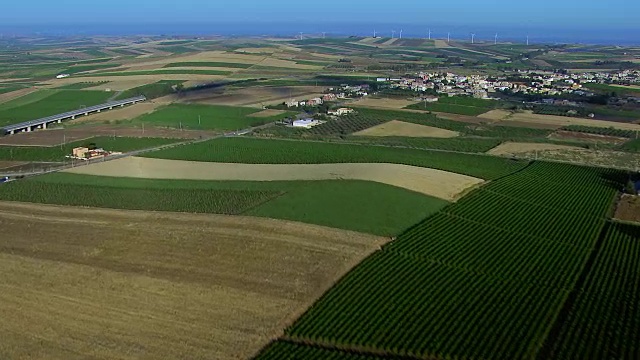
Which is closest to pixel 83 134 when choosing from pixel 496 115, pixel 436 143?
pixel 436 143

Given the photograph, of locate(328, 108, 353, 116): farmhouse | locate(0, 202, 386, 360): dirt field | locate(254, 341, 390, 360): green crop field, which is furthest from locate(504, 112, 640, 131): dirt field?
locate(254, 341, 390, 360): green crop field

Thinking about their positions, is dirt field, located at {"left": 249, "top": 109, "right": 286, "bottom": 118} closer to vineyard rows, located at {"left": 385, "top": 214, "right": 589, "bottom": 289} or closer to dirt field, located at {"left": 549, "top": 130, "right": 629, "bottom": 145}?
dirt field, located at {"left": 549, "top": 130, "right": 629, "bottom": 145}

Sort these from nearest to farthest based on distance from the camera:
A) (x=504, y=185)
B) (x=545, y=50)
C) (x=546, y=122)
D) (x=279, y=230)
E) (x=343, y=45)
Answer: (x=279, y=230)
(x=504, y=185)
(x=546, y=122)
(x=545, y=50)
(x=343, y=45)

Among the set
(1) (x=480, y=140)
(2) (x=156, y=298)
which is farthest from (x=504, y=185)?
(2) (x=156, y=298)

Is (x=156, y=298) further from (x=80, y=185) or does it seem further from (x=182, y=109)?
(x=182, y=109)

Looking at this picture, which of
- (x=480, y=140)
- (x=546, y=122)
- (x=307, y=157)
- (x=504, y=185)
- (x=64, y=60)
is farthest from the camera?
(x=64, y=60)

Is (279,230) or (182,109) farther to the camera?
(182,109)
